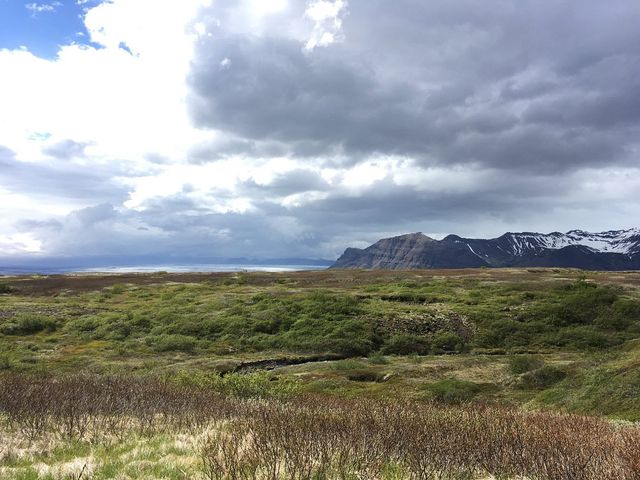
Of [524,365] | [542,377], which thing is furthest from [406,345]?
[542,377]

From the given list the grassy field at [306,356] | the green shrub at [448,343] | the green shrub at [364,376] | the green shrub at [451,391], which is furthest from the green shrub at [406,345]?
the green shrub at [451,391]

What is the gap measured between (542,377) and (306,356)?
59.8 feet

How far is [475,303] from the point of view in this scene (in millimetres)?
54188

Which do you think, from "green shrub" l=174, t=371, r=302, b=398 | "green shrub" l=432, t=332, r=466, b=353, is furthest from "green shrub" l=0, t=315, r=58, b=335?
"green shrub" l=432, t=332, r=466, b=353

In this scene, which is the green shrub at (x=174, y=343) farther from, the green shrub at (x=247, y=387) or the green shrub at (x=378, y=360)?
the green shrub at (x=247, y=387)

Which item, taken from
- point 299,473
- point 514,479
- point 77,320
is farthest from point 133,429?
point 77,320

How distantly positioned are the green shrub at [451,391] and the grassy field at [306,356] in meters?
0.11

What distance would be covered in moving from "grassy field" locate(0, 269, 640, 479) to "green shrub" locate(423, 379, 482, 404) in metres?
0.11

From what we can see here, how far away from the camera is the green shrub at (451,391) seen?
23.6 meters

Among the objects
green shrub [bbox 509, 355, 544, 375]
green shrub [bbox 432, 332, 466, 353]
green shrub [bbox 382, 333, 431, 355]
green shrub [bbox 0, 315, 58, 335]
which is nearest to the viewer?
green shrub [bbox 509, 355, 544, 375]

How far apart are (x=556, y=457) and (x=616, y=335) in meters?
40.1

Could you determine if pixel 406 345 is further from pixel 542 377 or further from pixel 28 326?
pixel 28 326

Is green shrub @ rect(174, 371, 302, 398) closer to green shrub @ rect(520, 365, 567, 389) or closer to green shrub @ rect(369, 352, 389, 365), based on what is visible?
green shrub @ rect(520, 365, 567, 389)

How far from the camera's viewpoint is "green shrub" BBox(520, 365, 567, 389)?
84.5ft
